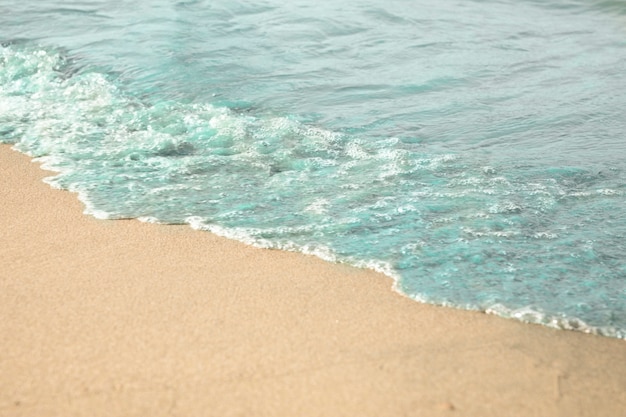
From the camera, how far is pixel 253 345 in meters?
2.54

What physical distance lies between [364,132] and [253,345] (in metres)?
2.50

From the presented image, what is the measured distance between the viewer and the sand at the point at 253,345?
2.28 meters

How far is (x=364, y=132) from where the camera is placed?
15.9ft

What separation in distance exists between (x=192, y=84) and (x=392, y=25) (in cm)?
250

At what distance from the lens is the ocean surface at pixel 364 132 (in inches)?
127

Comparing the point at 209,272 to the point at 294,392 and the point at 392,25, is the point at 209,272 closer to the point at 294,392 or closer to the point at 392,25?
the point at 294,392

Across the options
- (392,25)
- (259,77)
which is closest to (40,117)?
(259,77)

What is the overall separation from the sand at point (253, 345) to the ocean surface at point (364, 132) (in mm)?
186

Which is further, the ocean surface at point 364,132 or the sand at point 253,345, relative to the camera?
the ocean surface at point 364,132

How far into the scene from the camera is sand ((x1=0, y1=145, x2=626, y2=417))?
7.48ft

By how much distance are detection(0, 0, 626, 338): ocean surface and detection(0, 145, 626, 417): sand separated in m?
0.19

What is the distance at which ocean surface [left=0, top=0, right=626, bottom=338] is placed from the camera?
322 centimetres

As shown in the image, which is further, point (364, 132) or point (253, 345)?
point (364, 132)

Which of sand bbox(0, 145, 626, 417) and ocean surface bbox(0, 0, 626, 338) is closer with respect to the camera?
sand bbox(0, 145, 626, 417)
